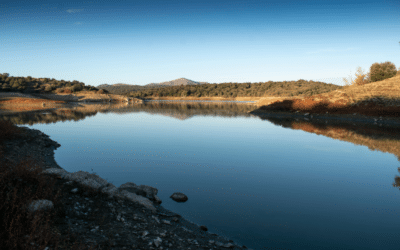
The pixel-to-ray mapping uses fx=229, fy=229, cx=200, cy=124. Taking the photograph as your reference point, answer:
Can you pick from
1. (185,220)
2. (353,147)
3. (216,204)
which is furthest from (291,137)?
(185,220)

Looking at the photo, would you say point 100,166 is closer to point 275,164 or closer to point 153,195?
point 153,195

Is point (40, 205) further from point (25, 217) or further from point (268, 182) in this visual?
point (268, 182)

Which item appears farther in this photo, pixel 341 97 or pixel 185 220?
pixel 341 97

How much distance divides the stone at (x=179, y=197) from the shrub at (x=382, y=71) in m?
64.9

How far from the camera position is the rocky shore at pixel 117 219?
5.37 m

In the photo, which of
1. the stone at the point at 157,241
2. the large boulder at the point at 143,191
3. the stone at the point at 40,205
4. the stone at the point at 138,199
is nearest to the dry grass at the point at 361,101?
the large boulder at the point at 143,191

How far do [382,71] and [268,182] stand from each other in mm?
62733

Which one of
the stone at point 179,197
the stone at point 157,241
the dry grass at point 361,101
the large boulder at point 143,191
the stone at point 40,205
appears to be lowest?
the stone at point 179,197

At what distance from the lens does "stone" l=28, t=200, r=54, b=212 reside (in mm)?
5334

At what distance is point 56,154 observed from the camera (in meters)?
15.2

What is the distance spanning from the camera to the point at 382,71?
183ft

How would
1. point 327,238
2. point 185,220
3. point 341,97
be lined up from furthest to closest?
point 341,97 < point 185,220 < point 327,238

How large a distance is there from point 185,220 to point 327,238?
420 cm

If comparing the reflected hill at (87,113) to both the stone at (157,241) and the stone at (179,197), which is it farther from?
the stone at (157,241)
